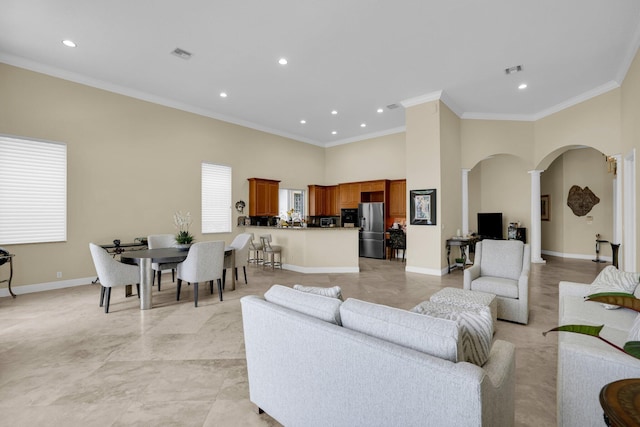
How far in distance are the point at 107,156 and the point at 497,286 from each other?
6893mm

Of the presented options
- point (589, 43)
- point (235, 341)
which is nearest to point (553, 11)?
point (589, 43)

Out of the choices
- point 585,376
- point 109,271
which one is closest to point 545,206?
point 585,376

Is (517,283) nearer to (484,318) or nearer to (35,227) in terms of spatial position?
(484,318)

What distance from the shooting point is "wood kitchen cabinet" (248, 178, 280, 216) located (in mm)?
7957

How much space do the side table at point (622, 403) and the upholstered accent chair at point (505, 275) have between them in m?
2.57

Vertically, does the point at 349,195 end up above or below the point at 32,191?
above

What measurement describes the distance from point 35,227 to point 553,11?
27.1 feet

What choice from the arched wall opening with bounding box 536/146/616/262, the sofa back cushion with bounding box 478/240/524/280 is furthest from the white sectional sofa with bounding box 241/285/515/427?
the arched wall opening with bounding box 536/146/616/262

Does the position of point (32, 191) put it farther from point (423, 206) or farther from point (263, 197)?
point (423, 206)

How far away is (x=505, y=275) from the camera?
386 centimetres

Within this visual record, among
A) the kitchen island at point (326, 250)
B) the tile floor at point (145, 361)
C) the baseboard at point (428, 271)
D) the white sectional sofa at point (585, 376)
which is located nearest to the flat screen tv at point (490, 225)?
the baseboard at point (428, 271)

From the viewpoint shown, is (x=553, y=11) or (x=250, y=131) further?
(x=250, y=131)

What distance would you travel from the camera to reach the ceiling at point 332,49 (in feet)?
11.9

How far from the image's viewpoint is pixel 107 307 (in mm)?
3811
